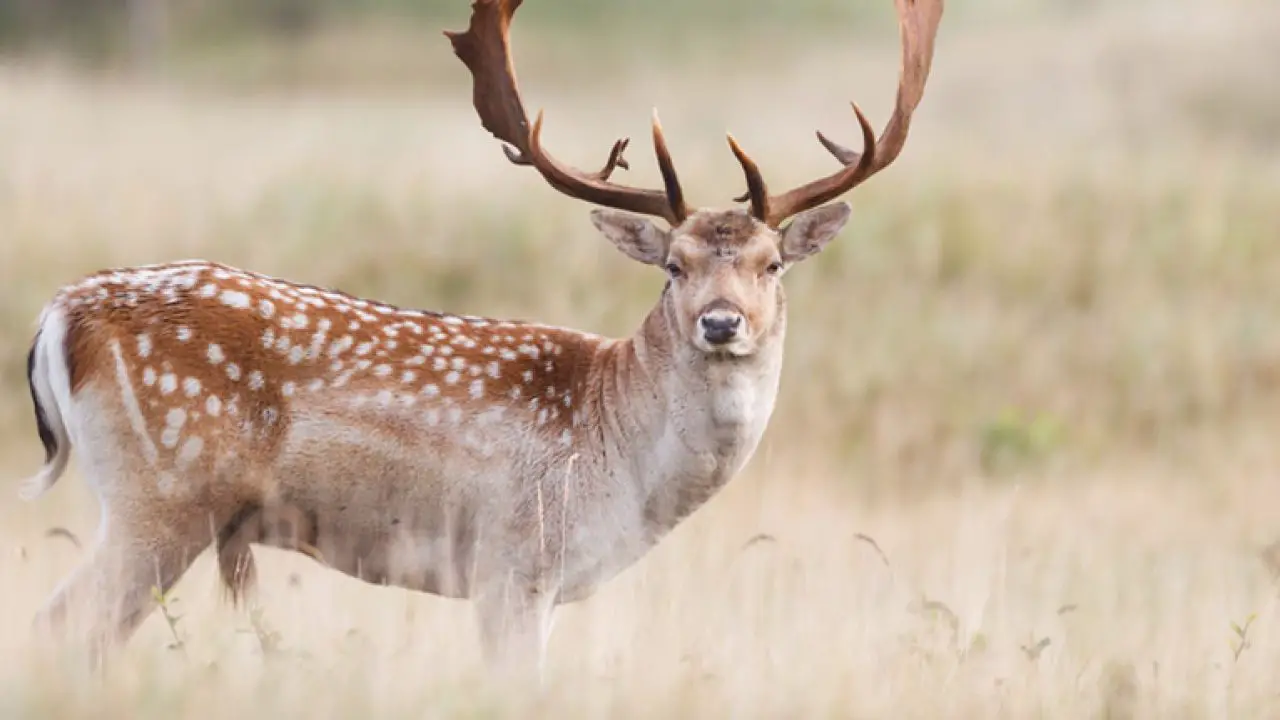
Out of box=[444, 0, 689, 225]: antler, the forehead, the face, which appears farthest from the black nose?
box=[444, 0, 689, 225]: antler

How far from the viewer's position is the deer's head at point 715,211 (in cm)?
538

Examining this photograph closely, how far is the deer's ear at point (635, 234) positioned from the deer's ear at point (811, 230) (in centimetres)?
37

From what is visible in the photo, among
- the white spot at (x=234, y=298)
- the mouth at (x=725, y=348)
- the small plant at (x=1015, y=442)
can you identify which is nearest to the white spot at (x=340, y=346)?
the white spot at (x=234, y=298)

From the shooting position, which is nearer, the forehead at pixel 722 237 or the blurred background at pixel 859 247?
the forehead at pixel 722 237

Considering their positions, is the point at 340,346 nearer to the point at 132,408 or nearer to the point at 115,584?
the point at 132,408

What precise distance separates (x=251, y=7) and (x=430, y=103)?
13372 millimetres

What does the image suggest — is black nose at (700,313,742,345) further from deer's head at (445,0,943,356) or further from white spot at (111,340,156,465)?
white spot at (111,340,156,465)

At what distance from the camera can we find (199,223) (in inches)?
455

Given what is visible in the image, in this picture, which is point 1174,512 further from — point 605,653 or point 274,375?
point 274,375

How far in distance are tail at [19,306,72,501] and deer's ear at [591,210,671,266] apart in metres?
1.60

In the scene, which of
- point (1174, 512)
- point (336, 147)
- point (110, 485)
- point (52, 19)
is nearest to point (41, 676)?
point (110, 485)

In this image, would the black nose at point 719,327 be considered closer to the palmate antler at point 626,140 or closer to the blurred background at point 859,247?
the palmate antler at point 626,140

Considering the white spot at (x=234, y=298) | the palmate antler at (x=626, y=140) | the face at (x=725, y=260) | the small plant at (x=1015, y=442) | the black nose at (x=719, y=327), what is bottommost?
the small plant at (x=1015, y=442)

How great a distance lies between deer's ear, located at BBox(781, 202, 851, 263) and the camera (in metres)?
5.73
